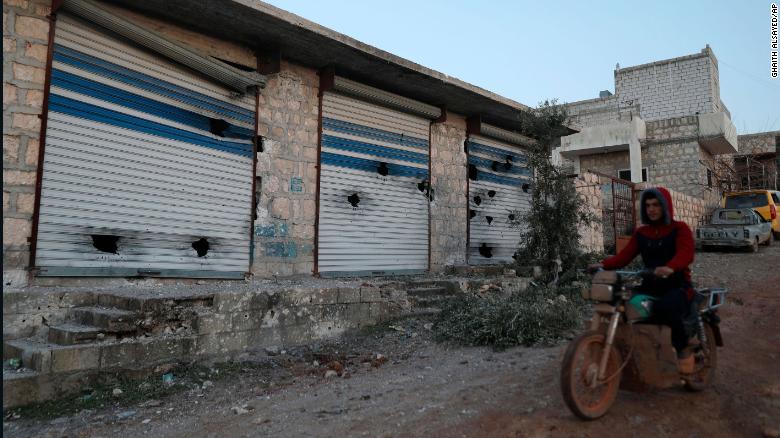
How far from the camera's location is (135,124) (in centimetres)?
641

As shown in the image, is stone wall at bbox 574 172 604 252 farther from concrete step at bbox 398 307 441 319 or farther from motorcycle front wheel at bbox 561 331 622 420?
motorcycle front wheel at bbox 561 331 622 420

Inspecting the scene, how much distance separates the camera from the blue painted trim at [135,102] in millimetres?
5840

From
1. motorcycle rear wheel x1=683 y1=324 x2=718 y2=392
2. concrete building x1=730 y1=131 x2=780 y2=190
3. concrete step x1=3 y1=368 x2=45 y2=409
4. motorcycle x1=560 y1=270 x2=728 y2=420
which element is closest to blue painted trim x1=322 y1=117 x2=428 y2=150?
concrete step x1=3 y1=368 x2=45 y2=409

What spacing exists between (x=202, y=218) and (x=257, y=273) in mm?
1154

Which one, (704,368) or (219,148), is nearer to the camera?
(704,368)

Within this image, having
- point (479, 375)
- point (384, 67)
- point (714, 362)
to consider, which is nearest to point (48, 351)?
point (479, 375)

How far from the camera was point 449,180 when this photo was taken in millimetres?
10547

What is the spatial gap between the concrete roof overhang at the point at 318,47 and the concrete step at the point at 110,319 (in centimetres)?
389

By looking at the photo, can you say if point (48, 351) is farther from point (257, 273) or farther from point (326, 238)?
point (326, 238)

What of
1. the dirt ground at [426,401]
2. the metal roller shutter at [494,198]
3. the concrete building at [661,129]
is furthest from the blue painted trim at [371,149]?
the concrete building at [661,129]

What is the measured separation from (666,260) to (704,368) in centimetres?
94

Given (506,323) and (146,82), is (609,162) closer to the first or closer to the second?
(506,323)

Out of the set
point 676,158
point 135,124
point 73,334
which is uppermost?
point 676,158

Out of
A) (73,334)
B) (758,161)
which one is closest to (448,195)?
(73,334)
